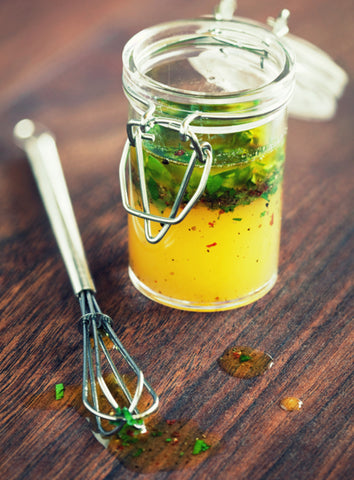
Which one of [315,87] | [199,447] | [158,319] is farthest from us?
[315,87]

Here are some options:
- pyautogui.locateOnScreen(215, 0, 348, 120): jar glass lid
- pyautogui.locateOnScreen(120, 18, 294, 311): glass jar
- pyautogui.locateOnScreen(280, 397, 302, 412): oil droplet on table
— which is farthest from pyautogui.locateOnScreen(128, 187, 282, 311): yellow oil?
pyautogui.locateOnScreen(215, 0, 348, 120): jar glass lid

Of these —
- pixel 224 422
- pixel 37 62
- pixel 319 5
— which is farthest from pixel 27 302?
pixel 319 5

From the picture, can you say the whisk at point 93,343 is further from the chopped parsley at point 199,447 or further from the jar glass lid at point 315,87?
the jar glass lid at point 315,87

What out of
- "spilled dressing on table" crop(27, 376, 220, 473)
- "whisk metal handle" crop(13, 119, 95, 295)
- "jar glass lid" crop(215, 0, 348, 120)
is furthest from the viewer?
"jar glass lid" crop(215, 0, 348, 120)

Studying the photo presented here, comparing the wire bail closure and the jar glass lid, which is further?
the jar glass lid

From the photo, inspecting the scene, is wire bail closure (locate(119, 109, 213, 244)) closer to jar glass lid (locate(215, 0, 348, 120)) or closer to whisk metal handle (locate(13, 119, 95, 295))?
whisk metal handle (locate(13, 119, 95, 295))

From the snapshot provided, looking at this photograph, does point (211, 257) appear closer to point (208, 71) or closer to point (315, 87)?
point (208, 71)

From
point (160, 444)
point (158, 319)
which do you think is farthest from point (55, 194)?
point (160, 444)

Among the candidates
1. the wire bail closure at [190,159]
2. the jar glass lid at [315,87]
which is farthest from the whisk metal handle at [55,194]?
the jar glass lid at [315,87]
